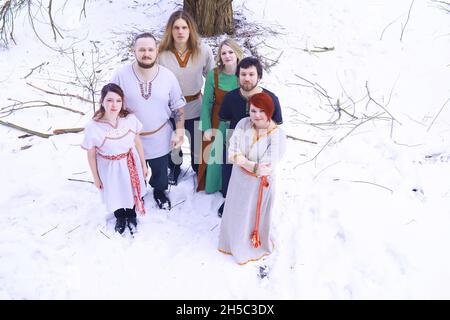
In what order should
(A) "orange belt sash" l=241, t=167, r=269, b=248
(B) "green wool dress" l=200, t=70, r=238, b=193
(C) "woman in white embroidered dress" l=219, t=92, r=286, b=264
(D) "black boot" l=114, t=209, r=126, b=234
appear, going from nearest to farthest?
(C) "woman in white embroidered dress" l=219, t=92, r=286, b=264 → (A) "orange belt sash" l=241, t=167, r=269, b=248 → (B) "green wool dress" l=200, t=70, r=238, b=193 → (D) "black boot" l=114, t=209, r=126, b=234

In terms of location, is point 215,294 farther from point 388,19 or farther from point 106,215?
point 388,19

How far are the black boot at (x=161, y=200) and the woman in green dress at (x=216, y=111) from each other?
1.14 ft

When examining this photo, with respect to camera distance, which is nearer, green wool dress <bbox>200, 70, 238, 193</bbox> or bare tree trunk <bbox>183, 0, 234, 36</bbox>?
green wool dress <bbox>200, 70, 238, 193</bbox>

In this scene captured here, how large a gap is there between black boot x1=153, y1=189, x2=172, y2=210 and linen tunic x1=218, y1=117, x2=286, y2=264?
0.69 metres

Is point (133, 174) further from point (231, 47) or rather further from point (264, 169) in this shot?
point (231, 47)

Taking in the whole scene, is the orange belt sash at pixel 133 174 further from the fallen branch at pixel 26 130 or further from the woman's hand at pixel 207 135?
the fallen branch at pixel 26 130

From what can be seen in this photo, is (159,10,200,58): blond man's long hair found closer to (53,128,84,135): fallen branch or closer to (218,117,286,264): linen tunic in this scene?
(218,117,286,264): linen tunic

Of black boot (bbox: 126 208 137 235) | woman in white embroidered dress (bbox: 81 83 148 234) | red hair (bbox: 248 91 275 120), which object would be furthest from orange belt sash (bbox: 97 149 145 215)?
red hair (bbox: 248 91 275 120)

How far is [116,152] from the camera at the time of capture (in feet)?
7.80

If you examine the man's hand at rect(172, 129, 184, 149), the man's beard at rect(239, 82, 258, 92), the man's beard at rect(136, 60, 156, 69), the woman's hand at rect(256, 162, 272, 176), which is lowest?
the woman's hand at rect(256, 162, 272, 176)

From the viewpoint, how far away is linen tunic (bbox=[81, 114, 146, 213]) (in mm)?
Answer: 2266

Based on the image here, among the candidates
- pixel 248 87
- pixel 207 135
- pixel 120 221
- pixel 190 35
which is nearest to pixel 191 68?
pixel 190 35

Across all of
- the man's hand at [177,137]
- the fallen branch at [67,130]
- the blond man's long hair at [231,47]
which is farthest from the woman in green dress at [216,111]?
the fallen branch at [67,130]

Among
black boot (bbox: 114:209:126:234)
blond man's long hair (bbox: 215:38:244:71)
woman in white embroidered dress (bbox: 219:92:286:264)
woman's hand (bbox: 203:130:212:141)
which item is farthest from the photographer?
black boot (bbox: 114:209:126:234)
